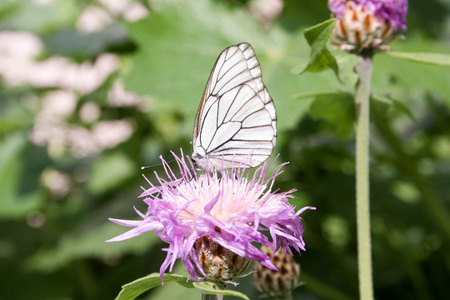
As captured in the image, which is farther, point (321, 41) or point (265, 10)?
point (265, 10)

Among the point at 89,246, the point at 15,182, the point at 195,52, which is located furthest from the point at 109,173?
the point at 195,52

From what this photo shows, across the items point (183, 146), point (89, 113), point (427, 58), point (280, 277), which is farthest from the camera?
point (89, 113)

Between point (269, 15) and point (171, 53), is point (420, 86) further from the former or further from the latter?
point (269, 15)

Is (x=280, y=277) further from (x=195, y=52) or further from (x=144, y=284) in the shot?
(x=195, y=52)

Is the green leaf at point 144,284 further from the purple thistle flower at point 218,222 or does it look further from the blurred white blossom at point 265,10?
the blurred white blossom at point 265,10

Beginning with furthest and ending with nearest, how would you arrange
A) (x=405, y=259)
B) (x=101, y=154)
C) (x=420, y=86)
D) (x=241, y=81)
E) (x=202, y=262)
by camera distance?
(x=101, y=154), (x=405, y=259), (x=420, y=86), (x=241, y=81), (x=202, y=262)

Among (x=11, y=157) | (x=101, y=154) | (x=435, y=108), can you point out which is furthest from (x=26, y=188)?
(x=435, y=108)
